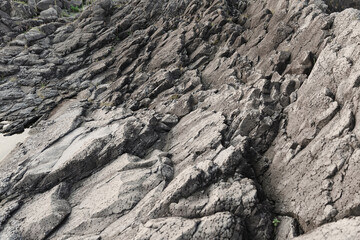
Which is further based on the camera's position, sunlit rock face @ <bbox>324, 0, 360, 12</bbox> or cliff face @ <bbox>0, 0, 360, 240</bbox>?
sunlit rock face @ <bbox>324, 0, 360, 12</bbox>

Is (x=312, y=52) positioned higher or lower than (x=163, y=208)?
higher

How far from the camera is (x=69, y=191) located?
17297 millimetres

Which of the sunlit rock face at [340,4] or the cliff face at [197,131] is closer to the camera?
the cliff face at [197,131]

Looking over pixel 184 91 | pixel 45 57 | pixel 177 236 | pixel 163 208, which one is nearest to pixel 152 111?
pixel 184 91

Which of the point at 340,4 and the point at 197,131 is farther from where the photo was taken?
the point at 340,4

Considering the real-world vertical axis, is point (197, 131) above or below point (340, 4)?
below

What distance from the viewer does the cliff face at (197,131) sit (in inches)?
502

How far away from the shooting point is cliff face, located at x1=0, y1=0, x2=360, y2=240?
1275cm

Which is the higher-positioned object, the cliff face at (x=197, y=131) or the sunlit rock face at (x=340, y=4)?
the sunlit rock face at (x=340, y=4)

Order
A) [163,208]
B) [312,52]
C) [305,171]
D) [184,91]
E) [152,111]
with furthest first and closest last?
[184,91] → [152,111] → [312,52] → [305,171] → [163,208]

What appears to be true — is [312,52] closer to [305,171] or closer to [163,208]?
[305,171]

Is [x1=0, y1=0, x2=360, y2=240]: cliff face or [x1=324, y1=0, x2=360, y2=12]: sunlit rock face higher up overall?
[x1=324, y1=0, x2=360, y2=12]: sunlit rock face

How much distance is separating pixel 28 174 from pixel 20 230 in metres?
4.17

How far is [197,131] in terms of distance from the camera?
1878cm
